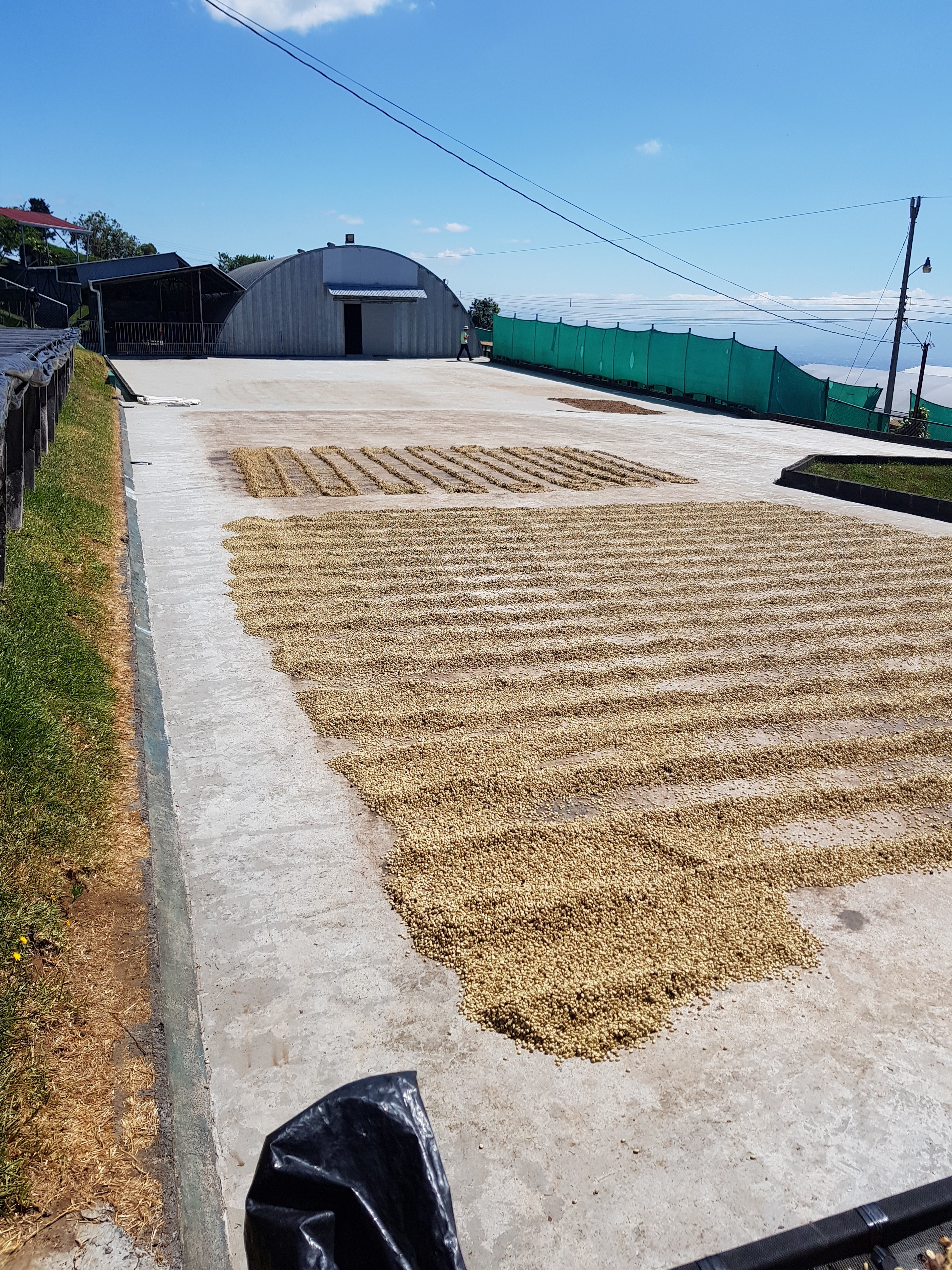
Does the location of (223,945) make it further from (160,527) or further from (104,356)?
(104,356)

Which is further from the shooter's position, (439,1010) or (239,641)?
(239,641)

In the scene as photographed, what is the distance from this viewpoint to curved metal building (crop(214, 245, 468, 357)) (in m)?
37.1

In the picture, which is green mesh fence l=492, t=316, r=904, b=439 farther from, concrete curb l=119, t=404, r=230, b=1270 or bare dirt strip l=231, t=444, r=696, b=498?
concrete curb l=119, t=404, r=230, b=1270

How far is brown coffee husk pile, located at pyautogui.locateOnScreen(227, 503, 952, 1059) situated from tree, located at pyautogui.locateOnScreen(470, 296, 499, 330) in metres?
50.4

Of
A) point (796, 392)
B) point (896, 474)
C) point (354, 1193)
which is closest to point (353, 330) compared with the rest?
point (796, 392)

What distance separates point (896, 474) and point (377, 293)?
2881 centimetres

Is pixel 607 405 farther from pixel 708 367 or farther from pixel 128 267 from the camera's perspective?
pixel 128 267

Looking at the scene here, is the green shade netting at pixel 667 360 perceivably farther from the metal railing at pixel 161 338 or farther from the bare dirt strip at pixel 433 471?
the metal railing at pixel 161 338

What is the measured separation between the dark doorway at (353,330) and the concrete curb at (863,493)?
1112 inches

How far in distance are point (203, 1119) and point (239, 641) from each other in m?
4.10

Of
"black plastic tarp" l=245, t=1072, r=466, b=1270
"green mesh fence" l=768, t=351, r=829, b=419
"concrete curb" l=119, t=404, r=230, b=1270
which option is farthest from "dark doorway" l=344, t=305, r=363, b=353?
"black plastic tarp" l=245, t=1072, r=466, b=1270

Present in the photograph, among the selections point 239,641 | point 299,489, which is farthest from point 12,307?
point 239,641

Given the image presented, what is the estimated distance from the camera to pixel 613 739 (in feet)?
16.7

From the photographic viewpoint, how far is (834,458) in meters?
15.2
